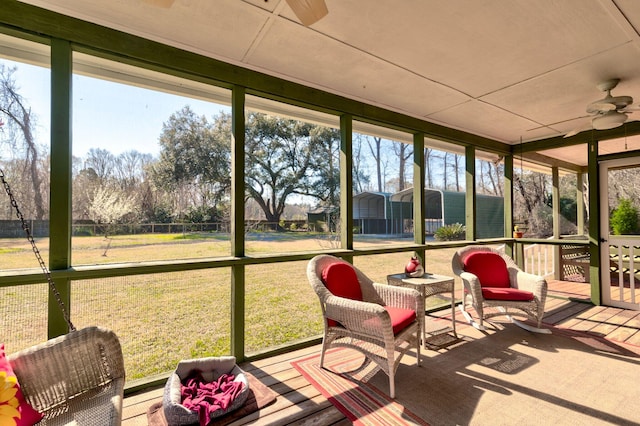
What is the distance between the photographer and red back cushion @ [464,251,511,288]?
12.6 ft

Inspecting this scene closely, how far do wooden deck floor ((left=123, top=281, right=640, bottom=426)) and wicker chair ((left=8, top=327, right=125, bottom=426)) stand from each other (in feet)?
1.77

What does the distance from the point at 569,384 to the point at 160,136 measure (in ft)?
13.0

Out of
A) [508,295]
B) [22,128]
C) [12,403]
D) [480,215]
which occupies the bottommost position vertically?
[508,295]

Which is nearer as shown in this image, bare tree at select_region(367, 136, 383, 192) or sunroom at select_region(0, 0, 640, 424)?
sunroom at select_region(0, 0, 640, 424)

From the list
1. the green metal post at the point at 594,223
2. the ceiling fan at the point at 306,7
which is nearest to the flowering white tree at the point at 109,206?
the ceiling fan at the point at 306,7

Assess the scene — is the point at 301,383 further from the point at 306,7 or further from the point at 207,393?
the point at 306,7

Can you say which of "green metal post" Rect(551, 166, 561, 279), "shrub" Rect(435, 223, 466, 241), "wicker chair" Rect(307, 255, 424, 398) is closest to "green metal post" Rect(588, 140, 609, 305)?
"green metal post" Rect(551, 166, 561, 279)

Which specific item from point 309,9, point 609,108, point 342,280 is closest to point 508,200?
point 609,108

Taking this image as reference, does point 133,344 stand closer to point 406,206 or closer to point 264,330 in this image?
point 264,330

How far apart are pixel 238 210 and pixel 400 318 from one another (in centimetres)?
171

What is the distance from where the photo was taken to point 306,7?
1569mm

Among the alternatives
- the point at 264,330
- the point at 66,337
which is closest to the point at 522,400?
the point at 264,330

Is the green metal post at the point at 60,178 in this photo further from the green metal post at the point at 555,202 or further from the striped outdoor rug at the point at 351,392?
the green metal post at the point at 555,202

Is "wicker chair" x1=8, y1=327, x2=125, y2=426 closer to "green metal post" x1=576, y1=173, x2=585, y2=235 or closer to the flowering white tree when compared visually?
the flowering white tree
